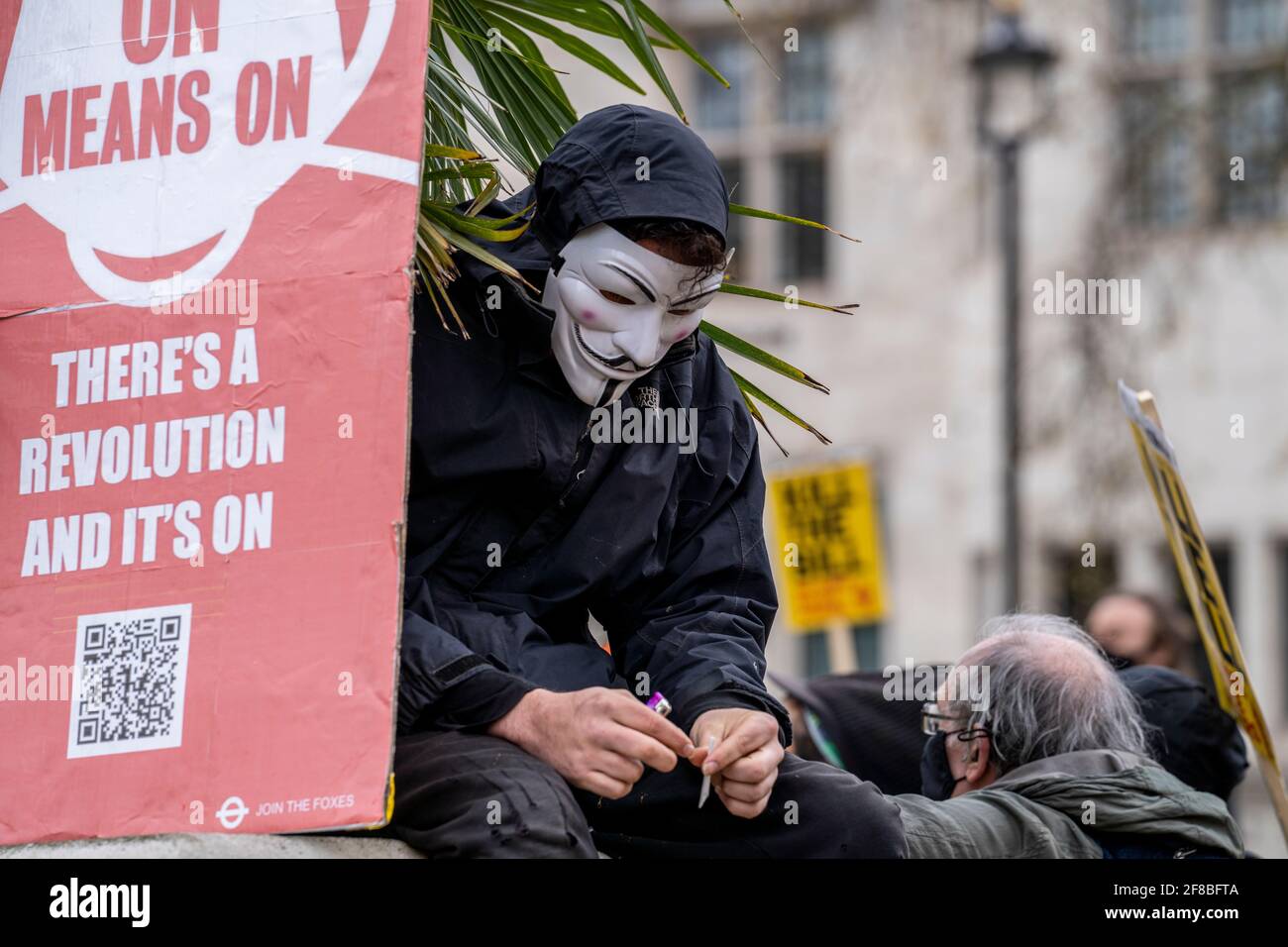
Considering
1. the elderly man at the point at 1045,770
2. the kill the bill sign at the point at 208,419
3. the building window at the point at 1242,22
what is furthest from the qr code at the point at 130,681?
the building window at the point at 1242,22

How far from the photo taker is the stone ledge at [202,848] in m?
2.89

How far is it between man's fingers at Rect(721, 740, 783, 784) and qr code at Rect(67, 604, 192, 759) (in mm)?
838

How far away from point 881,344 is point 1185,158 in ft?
8.82

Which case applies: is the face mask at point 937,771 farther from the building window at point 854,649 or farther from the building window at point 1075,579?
the building window at point 854,649

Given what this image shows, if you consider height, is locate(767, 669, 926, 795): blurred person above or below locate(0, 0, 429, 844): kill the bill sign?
below

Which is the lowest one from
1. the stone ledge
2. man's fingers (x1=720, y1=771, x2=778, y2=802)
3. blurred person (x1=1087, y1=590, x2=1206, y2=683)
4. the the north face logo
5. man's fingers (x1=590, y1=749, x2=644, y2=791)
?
the stone ledge

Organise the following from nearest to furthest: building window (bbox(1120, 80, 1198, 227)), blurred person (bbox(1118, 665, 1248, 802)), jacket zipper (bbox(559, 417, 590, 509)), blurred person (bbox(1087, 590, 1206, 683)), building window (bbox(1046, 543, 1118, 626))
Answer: jacket zipper (bbox(559, 417, 590, 509))
blurred person (bbox(1118, 665, 1248, 802))
blurred person (bbox(1087, 590, 1206, 683))
building window (bbox(1120, 80, 1198, 227))
building window (bbox(1046, 543, 1118, 626))

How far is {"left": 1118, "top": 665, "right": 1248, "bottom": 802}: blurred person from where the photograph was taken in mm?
4984

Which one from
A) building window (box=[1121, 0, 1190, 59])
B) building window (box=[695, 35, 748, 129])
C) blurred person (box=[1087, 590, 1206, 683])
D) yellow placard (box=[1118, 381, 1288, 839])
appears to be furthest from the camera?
building window (box=[695, 35, 748, 129])

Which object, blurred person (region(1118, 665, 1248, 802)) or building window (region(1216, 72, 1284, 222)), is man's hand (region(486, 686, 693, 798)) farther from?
building window (region(1216, 72, 1284, 222))

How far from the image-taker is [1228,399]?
14.6 m

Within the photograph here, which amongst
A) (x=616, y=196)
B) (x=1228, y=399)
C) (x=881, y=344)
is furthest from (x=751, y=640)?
(x=881, y=344)

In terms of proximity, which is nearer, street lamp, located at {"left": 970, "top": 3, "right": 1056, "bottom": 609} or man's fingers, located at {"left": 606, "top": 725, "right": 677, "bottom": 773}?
man's fingers, located at {"left": 606, "top": 725, "right": 677, "bottom": 773}

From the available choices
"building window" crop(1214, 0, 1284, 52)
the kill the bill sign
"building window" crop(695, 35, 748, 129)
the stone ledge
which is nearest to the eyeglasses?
the stone ledge
